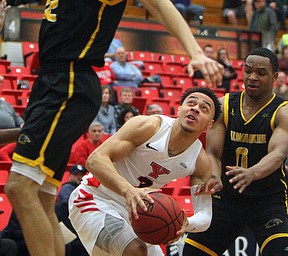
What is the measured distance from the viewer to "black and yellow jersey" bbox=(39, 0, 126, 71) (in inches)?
175

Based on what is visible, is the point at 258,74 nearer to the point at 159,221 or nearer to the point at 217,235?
the point at 217,235

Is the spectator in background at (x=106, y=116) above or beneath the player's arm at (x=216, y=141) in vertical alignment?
beneath

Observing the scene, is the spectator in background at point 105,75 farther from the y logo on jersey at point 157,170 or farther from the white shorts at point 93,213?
the y logo on jersey at point 157,170

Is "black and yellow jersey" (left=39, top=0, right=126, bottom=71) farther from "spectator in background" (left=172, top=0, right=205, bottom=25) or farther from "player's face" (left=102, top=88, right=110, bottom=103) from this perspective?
"spectator in background" (left=172, top=0, right=205, bottom=25)

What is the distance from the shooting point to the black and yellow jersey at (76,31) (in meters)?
4.43

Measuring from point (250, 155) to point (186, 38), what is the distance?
208cm

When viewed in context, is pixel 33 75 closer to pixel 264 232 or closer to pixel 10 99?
pixel 10 99

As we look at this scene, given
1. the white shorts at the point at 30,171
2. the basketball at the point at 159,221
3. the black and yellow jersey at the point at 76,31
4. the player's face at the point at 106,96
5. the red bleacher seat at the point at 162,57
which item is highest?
→ the black and yellow jersey at the point at 76,31

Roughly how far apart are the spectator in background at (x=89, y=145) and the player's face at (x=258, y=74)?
360 centimetres

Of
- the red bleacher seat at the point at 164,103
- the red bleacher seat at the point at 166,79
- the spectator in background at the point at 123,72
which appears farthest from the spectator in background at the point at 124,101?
the red bleacher seat at the point at 166,79

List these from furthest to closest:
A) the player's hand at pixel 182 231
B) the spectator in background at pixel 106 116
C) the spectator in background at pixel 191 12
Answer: the spectator in background at pixel 191 12 < the spectator in background at pixel 106 116 < the player's hand at pixel 182 231

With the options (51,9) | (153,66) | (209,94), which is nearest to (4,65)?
(153,66)

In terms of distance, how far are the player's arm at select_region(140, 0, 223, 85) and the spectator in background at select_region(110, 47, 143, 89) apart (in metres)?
8.48

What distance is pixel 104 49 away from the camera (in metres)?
4.55
